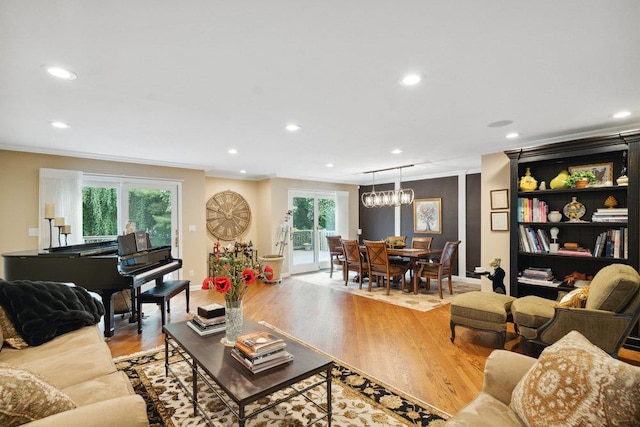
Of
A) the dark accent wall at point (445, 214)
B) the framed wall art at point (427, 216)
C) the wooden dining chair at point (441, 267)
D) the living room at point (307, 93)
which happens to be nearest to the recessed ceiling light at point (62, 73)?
the living room at point (307, 93)

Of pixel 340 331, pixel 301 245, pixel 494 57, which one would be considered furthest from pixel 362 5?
pixel 301 245

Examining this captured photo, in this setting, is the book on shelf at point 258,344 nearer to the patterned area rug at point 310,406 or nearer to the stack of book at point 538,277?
the patterned area rug at point 310,406

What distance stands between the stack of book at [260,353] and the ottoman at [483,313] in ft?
7.05

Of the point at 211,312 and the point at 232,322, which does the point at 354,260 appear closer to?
the point at 211,312

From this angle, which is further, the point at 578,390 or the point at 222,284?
the point at 222,284

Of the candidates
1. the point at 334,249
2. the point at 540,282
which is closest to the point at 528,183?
the point at 540,282

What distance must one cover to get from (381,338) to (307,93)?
266 centimetres

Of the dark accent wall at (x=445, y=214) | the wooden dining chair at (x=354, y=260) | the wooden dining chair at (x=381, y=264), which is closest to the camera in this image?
the wooden dining chair at (x=381, y=264)

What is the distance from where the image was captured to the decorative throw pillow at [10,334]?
213 cm

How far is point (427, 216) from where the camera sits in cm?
734

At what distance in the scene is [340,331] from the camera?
12.3ft

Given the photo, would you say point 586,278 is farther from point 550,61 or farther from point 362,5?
point 362,5

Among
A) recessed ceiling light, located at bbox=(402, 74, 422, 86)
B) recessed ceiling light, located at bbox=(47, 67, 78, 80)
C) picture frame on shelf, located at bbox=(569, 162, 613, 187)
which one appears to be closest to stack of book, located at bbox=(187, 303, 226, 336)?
recessed ceiling light, located at bbox=(47, 67, 78, 80)

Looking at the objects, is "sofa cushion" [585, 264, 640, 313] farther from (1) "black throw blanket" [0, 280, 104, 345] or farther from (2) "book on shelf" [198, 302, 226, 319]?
(1) "black throw blanket" [0, 280, 104, 345]
